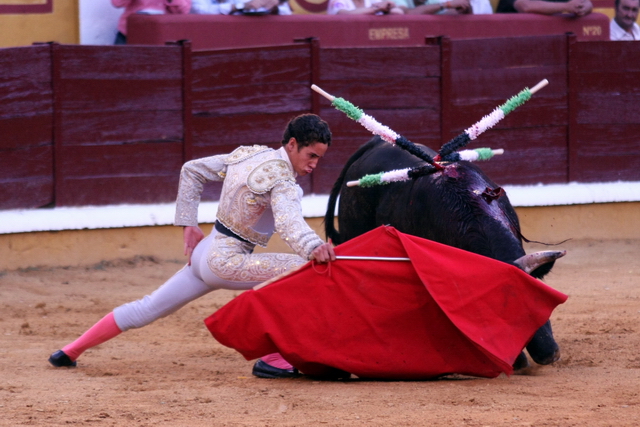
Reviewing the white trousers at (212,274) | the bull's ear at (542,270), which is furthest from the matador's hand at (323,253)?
the bull's ear at (542,270)

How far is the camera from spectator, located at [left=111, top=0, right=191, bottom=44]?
672 centimetres

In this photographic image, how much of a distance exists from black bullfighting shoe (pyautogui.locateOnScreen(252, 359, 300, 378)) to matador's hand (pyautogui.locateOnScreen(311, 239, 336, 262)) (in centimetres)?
49

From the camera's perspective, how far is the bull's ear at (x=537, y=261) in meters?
3.37

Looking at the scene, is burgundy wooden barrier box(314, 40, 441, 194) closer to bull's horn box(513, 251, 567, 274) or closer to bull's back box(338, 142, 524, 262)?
bull's back box(338, 142, 524, 262)

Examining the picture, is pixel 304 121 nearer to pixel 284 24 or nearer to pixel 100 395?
pixel 100 395

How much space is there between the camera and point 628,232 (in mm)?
7469

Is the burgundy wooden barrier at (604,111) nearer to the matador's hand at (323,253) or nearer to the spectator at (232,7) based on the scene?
the spectator at (232,7)

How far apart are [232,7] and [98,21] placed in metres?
0.95

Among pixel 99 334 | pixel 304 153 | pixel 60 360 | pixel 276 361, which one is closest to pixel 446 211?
pixel 304 153

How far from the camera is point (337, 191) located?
4.98 meters

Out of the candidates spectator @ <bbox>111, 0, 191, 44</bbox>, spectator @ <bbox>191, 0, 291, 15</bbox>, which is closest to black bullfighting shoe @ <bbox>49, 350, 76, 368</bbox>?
spectator @ <bbox>111, 0, 191, 44</bbox>

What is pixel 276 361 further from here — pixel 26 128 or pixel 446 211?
pixel 26 128

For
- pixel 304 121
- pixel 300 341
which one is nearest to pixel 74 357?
pixel 300 341

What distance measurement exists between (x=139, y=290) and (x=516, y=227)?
2495 mm
